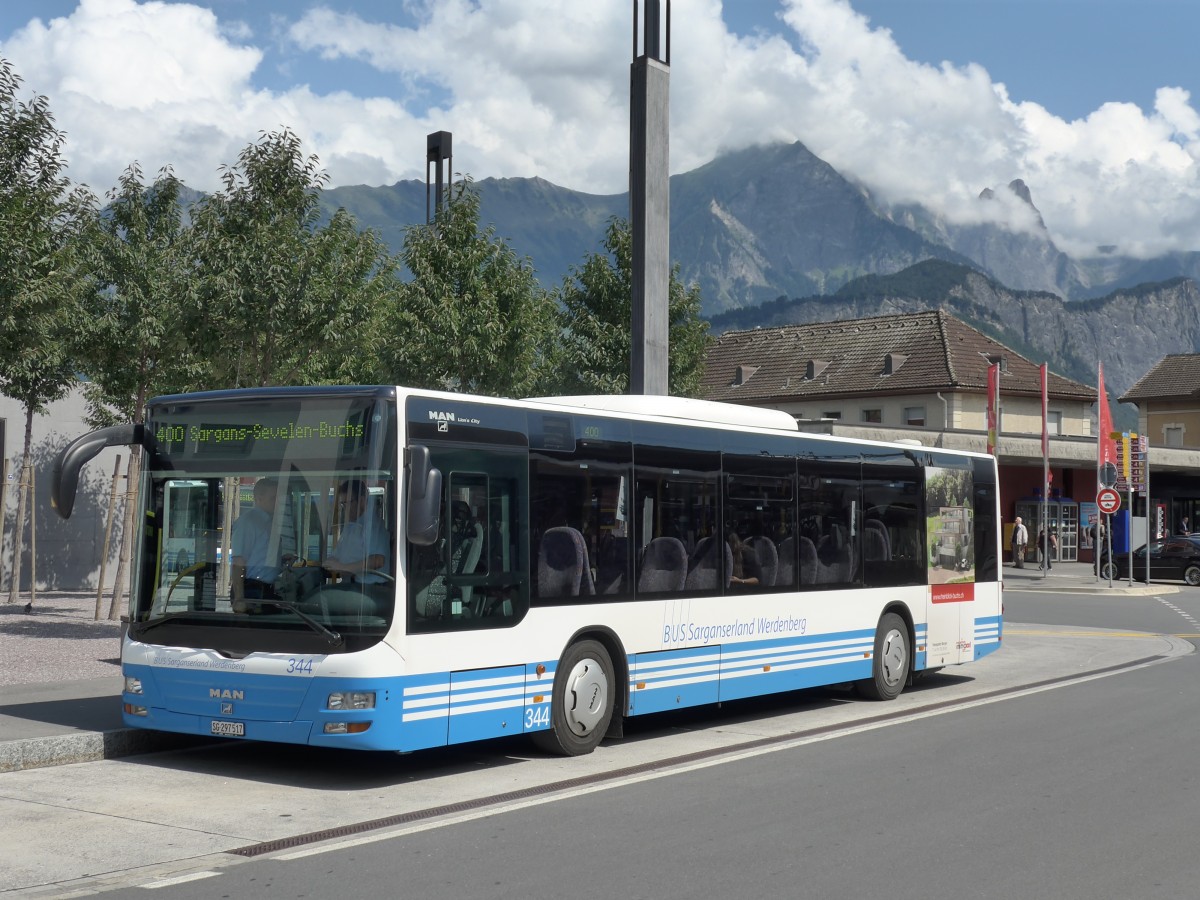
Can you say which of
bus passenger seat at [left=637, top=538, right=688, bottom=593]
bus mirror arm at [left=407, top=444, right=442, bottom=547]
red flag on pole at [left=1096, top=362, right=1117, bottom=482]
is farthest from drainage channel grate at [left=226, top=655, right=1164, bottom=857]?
red flag on pole at [left=1096, top=362, right=1117, bottom=482]

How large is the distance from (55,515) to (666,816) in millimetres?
21081

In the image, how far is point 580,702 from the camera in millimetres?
11023

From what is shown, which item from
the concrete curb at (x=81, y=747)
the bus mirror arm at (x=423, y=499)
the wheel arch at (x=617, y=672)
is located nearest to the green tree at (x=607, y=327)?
the wheel arch at (x=617, y=672)

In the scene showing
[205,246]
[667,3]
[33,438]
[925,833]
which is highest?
[667,3]

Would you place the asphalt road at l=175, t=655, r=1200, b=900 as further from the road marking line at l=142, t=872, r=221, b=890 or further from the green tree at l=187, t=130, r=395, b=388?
the green tree at l=187, t=130, r=395, b=388

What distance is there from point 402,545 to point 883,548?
6.97m

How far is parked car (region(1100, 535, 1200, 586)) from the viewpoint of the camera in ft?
143

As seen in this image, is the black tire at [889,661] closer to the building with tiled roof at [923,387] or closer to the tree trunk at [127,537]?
the tree trunk at [127,537]

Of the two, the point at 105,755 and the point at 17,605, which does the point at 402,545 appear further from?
the point at 17,605

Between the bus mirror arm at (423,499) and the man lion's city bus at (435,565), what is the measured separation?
2 cm

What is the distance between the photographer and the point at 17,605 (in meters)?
22.8

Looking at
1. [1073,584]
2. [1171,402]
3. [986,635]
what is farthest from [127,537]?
[1171,402]

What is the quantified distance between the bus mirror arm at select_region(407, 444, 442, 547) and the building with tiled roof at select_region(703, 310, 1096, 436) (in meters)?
56.8

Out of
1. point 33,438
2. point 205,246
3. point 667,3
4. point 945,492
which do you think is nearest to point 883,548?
point 945,492
